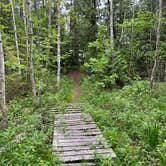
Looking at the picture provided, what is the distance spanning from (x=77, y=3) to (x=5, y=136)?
21.4 metres

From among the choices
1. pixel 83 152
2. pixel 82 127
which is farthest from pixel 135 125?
pixel 83 152

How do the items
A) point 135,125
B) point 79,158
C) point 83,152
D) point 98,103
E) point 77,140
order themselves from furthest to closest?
point 98,103, point 135,125, point 77,140, point 83,152, point 79,158

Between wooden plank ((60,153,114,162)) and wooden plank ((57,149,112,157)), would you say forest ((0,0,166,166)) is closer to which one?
wooden plank ((60,153,114,162))

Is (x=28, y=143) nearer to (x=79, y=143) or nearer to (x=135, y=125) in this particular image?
(x=79, y=143)

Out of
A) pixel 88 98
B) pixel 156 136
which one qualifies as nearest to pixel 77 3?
pixel 88 98

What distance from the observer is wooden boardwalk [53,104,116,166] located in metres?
5.09

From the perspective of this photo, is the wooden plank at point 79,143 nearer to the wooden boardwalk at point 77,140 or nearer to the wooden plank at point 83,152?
the wooden boardwalk at point 77,140

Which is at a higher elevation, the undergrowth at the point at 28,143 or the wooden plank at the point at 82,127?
the undergrowth at the point at 28,143

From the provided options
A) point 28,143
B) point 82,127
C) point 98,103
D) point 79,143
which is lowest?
point 98,103

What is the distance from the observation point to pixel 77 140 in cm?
610

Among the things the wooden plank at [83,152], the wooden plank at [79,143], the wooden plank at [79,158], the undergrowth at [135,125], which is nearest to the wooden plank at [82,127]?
the undergrowth at [135,125]

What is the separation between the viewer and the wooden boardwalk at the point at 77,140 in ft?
16.7

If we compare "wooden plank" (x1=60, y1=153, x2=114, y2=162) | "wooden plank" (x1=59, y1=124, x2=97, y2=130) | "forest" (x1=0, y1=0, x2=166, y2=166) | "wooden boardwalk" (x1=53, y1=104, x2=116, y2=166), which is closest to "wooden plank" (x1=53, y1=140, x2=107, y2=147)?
"wooden boardwalk" (x1=53, y1=104, x2=116, y2=166)

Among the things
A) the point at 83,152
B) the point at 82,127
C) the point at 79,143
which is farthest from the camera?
the point at 82,127
